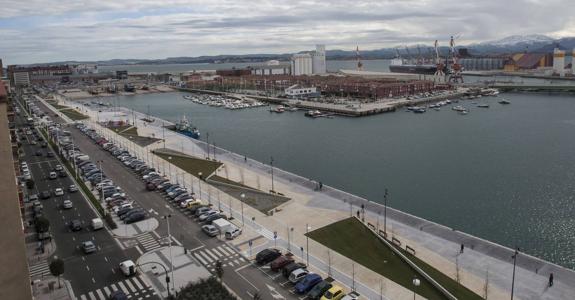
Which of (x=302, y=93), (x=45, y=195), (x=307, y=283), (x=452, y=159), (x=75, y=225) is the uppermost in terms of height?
(x=302, y=93)

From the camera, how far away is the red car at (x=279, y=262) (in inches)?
467

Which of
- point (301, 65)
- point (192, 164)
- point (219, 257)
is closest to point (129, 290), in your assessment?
point (219, 257)

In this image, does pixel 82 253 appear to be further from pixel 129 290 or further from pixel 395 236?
pixel 395 236

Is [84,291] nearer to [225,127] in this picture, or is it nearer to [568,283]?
[568,283]

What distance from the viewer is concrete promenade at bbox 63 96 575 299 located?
36.5 feet

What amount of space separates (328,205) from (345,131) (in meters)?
20.9

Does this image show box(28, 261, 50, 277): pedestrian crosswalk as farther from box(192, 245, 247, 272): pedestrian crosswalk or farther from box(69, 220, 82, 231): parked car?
box(192, 245, 247, 272): pedestrian crosswalk

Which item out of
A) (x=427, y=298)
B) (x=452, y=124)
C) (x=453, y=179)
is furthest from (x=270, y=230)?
(x=452, y=124)

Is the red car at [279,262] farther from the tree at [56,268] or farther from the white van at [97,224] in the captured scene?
the white van at [97,224]

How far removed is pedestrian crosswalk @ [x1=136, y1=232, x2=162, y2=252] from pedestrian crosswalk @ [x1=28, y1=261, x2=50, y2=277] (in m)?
2.60

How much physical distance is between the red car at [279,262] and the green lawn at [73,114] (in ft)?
120

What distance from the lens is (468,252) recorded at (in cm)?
1294

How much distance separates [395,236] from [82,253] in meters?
9.40

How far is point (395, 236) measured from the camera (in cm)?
1416
